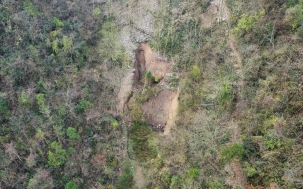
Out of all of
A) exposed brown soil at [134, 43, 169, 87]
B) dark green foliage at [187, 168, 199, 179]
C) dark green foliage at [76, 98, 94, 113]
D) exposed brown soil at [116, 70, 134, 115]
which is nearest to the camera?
dark green foliage at [187, 168, 199, 179]

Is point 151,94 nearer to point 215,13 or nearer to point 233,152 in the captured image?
point 215,13

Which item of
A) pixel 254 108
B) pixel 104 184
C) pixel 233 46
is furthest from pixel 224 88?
pixel 104 184

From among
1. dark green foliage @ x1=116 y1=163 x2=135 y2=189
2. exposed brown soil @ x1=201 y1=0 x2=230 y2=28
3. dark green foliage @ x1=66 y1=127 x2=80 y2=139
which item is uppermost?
exposed brown soil @ x1=201 y1=0 x2=230 y2=28

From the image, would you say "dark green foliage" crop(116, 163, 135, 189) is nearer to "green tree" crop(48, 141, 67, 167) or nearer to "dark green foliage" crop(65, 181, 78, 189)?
"dark green foliage" crop(65, 181, 78, 189)

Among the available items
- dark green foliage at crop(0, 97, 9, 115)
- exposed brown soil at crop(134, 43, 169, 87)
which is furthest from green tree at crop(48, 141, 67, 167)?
exposed brown soil at crop(134, 43, 169, 87)

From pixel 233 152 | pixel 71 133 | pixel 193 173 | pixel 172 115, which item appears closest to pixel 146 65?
pixel 172 115
